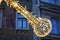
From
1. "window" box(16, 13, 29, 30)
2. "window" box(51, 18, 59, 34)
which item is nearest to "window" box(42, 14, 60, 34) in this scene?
"window" box(51, 18, 59, 34)

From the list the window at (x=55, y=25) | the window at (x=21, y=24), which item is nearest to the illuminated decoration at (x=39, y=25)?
the window at (x=21, y=24)

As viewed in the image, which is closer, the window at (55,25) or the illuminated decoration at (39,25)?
the illuminated decoration at (39,25)

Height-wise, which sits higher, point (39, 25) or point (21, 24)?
point (21, 24)

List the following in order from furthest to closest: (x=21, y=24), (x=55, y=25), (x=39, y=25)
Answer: (x=55, y=25) → (x=21, y=24) → (x=39, y=25)

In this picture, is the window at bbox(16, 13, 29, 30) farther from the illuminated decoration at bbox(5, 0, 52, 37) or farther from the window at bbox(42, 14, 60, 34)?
the illuminated decoration at bbox(5, 0, 52, 37)

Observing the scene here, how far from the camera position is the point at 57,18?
1252 cm

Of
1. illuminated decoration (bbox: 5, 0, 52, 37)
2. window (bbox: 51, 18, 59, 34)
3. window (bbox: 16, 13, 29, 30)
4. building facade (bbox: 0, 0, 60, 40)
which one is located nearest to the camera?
illuminated decoration (bbox: 5, 0, 52, 37)

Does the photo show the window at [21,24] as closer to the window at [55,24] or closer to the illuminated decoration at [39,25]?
the window at [55,24]

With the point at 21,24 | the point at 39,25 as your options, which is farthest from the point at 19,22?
the point at 39,25

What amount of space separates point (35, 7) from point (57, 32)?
7.24 ft

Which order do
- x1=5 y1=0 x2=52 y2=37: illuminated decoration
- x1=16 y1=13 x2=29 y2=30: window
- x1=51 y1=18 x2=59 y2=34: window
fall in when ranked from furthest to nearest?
x1=51 y1=18 x2=59 y2=34: window
x1=16 y1=13 x2=29 y2=30: window
x1=5 y1=0 x2=52 y2=37: illuminated decoration

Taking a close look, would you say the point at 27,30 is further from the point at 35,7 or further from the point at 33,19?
the point at 33,19

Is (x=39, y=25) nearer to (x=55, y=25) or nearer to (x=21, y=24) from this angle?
(x=21, y=24)

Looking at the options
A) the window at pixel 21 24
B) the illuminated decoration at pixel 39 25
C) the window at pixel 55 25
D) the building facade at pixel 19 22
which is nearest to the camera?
the illuminated decoration at pixel 39 25
